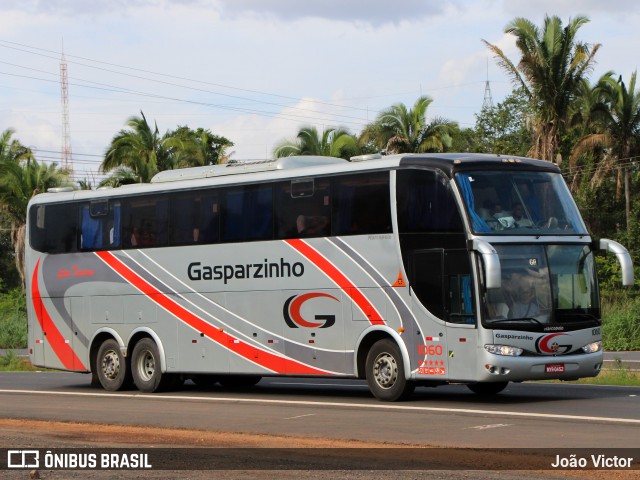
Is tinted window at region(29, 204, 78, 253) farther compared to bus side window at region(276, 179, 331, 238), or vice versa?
tinted window at region(29, 204, 78, 253)

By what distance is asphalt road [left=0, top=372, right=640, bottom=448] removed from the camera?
14.6 m

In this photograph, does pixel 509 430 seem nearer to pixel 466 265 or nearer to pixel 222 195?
pixel 466 265

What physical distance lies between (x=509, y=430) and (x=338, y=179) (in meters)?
6.90

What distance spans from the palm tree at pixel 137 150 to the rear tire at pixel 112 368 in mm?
29111

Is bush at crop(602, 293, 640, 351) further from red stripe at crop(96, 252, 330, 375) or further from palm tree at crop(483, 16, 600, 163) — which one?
red stripe at crop(96, 252, 330, 375)

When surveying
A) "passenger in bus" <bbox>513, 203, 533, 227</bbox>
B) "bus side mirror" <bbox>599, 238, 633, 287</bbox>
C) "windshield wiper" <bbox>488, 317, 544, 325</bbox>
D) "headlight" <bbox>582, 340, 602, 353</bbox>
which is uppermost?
"passenger in bus" <bbox>513, 203, 533, 227</bbox>

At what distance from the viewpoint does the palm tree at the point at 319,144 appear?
175 feet

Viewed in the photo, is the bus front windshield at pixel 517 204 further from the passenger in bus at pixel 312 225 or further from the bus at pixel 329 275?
the passenger in bus at pixel 312 225

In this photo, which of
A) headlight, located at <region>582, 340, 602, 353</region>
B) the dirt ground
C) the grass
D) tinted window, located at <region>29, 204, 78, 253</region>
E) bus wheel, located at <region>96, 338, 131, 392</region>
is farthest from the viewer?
the grass

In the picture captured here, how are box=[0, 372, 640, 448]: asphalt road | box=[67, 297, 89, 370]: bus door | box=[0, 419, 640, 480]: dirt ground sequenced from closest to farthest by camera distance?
box=[0, 419, 640, 480]: dirt ground, box=[0, 372, 640, 448]: asphalt road, box=[67, 297, 89, 370]: bus door

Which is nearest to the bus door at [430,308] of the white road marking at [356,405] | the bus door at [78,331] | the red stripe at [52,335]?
the white road marking at [356,405]

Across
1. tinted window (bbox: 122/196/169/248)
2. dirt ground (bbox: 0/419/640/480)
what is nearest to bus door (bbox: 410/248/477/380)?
dirt ground (bbox: 0/419/640/480)

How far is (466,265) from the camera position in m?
18.8

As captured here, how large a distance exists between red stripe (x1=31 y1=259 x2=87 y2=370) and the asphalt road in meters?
→ 0.57
